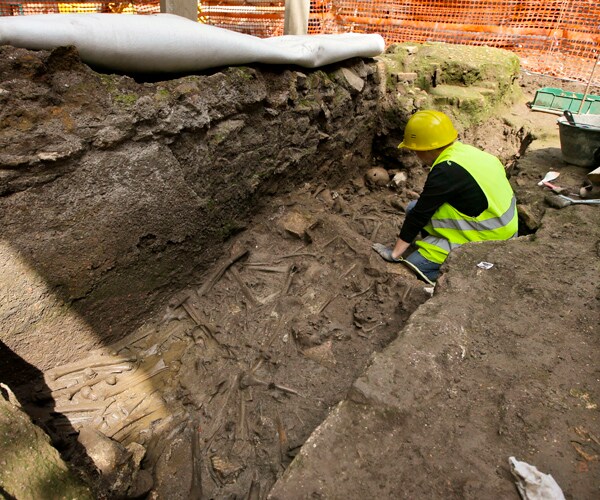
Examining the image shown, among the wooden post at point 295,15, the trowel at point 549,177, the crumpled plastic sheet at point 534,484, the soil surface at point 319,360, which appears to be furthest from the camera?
the wooden post at point 295,15

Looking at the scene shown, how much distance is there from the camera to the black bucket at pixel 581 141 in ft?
12.0

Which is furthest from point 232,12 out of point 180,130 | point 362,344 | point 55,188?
point 362,344

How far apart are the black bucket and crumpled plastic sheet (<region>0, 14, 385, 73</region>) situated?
2.74m

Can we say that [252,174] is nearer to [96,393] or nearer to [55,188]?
[55,188]

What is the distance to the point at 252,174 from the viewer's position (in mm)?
3279

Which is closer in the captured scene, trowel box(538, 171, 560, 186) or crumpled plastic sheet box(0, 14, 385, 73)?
crumpled plastic sheet box(0, 14, 385, 73)

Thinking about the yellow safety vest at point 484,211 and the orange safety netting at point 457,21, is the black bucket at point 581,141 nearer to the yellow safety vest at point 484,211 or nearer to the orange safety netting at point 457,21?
the yellow safety vest at point 484,211

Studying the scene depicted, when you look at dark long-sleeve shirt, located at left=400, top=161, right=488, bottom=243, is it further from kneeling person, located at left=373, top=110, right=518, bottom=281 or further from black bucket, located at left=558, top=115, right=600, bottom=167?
black bucket, located at left=558, top=115, right=600, bottom=167

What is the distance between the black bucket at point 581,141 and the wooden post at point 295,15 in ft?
10.5

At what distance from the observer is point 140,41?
2.29m

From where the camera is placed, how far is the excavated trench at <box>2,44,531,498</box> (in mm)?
2107

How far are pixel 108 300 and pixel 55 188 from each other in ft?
2.57

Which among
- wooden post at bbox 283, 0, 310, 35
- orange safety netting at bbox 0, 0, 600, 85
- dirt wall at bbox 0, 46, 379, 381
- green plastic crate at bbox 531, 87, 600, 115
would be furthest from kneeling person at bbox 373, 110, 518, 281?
orange safety netting at bbox 0, 0, 600, 85

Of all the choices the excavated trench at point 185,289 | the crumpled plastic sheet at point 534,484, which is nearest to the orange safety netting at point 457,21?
the excavated trench at point 185,289
